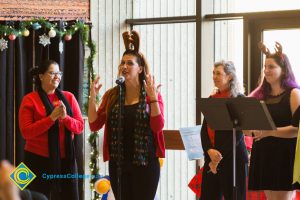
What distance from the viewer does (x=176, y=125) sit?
19.3 feet

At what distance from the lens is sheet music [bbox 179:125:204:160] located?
175 inches

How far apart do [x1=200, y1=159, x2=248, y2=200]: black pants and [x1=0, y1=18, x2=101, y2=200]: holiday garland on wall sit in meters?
2.06

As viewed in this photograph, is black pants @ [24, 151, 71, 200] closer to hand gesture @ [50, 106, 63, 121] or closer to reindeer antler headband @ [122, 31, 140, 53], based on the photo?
hand gesture @ [50, 106, 63, 121]

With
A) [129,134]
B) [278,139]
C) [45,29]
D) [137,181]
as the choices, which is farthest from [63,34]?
[278,139]

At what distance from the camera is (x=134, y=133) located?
140 inches

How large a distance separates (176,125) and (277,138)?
2.35 meters

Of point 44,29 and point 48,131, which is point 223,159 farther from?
point 44,29

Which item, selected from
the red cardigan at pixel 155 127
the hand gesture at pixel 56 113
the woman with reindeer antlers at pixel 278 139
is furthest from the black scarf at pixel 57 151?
the woman with reindeer antlers at pixel 278 139

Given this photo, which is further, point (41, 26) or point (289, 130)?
point (41, 26)

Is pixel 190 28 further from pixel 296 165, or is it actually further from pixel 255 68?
pixel 296 165

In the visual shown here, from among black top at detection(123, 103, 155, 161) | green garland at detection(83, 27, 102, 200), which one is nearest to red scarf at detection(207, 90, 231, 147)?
black top at detection(123, 103, 155, 161)

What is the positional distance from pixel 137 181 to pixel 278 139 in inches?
39.4

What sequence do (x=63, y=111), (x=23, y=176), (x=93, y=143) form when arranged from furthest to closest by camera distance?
(x=93, y=143), (x=23, y=176), (x=63, y=111)

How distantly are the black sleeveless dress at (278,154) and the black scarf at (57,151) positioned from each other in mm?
1509
